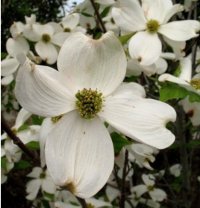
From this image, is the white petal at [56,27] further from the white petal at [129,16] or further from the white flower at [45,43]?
Answer: the white petal at [129,16]

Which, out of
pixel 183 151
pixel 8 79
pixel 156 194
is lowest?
pixel 156 194

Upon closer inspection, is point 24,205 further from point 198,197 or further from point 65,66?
point 65,66

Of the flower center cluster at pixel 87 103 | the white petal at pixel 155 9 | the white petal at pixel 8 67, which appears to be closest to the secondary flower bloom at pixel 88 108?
the flower center cluster at pixel 87 103

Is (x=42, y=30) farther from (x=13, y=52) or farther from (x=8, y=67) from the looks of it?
(x=8, y=67)

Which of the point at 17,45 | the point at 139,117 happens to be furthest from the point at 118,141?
the point at 17,45

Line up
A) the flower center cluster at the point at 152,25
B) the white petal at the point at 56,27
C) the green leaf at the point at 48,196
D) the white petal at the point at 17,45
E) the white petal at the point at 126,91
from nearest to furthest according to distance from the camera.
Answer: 1. the white petal at the point at 126,91
2. the flower center cluster at the point at 152,25
3. the white petal at the point at 17,45
4. the white petal at the point at 56,27
5. the green leaf at the point at 48,196

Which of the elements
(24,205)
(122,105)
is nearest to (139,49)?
(122,105)
